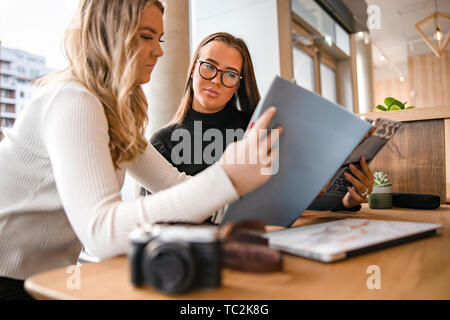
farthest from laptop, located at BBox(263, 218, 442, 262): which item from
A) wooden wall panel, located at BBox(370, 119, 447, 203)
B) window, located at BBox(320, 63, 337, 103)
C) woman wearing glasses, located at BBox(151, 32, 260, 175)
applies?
window, located at BBox(320, 63, 337, 103)

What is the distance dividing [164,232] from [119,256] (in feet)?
0.73

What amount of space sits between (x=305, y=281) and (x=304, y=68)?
3.81 meters

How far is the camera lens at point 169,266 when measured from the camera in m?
0.34

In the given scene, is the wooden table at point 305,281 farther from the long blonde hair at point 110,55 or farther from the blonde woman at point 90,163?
the long blonde hair at point 110,55

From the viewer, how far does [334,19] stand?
4242mm

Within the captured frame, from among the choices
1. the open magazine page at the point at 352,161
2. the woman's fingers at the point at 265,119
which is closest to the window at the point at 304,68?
the open magazine page at the point at 352,161

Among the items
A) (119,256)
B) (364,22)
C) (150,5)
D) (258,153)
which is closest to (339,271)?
(258,153)

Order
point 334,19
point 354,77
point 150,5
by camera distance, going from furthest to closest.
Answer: point 354,77
point 334,19
point 150,5

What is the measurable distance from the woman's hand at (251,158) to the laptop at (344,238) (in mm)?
97

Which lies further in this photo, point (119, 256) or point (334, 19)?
point (334, 19)

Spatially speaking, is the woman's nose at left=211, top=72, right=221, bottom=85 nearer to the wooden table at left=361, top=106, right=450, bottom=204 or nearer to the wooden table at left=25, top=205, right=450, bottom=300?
the wooden table at left=361, top=106, right=450, bottom=204
